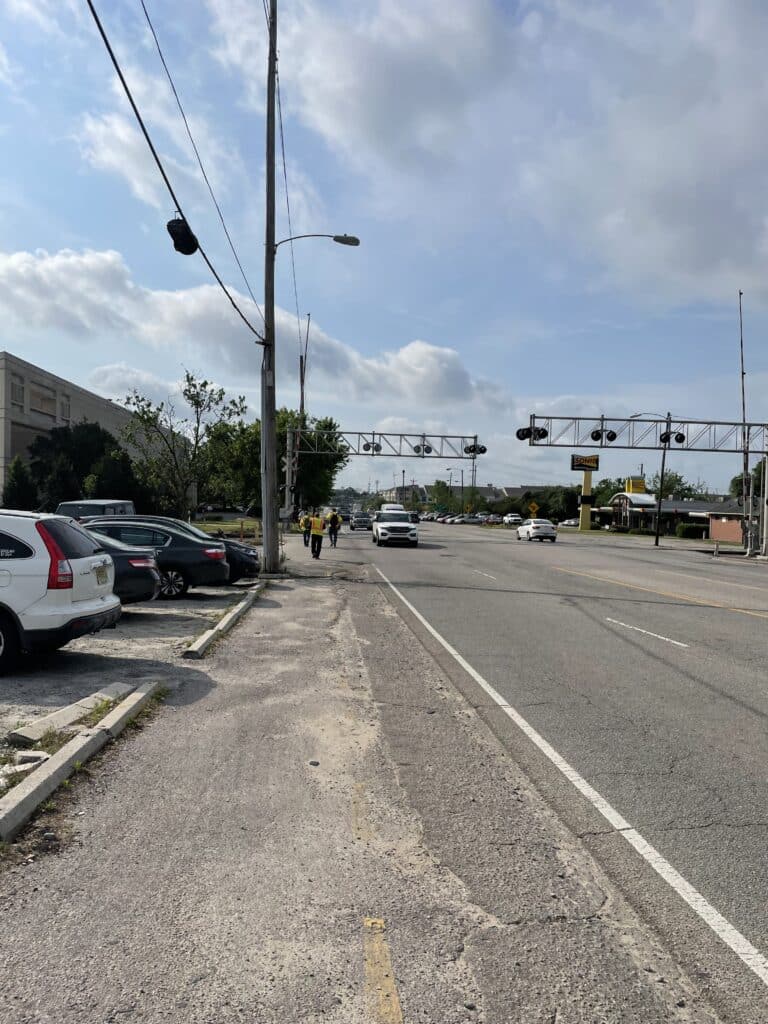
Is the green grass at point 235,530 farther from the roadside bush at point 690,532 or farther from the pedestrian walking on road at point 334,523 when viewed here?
the roadside bush at point 690,532

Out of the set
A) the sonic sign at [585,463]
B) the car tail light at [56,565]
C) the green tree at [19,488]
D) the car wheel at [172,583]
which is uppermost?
the sonic sign at [585,463]

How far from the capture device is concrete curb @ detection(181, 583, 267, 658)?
9961mm

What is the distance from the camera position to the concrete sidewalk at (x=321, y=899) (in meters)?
3.10

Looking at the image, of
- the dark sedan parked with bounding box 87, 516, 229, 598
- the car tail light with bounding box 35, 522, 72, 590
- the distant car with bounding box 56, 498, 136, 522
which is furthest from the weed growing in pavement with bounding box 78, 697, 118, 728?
the distant car with bounding box 56, 498, 136, 522

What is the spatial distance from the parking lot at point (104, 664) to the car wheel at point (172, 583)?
6.46 feet

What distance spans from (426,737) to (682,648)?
559 centimetres

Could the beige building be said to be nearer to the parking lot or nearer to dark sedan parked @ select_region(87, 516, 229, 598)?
dark sedan parked @ select_region(87, 516, 229, 598)

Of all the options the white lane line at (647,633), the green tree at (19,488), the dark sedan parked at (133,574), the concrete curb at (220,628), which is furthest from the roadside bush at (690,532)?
the dark sedan parked at (133,574)

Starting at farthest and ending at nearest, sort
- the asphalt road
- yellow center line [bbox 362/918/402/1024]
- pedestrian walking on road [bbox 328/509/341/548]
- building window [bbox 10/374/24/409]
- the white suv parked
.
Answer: building window [bbox 10/374/24/409], pedestrian walking on road [bbox 328/509/341/548], the white suv parked, the asphalt road, yellow center line [bbox 362/918/402/1024]

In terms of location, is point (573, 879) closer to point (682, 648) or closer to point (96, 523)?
point (682, 648)

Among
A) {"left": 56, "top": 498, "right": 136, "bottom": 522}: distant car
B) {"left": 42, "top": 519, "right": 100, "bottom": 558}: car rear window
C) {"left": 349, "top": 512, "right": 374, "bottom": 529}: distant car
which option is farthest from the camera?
{"left": 349, "top": 512, "right": 374, "bottom": 529}: distant car

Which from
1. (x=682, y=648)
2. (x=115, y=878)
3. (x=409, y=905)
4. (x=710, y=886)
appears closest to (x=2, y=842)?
(x=115, y=878)

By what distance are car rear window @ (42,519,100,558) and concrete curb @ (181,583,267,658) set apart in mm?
1685

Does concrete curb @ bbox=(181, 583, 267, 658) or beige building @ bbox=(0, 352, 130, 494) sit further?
beige building @ bbox=(0, 352, 130, 494)
